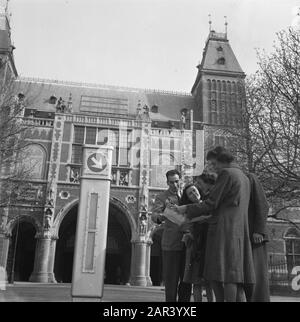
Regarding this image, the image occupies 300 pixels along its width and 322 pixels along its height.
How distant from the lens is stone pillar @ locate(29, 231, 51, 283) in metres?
22.5

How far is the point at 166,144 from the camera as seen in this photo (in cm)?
2717

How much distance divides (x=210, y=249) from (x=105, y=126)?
76.0ft

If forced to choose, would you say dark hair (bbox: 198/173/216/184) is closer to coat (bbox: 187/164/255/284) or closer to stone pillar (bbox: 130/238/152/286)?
coat (bbox: 187/164/255/284)

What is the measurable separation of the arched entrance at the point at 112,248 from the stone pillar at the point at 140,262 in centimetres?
193

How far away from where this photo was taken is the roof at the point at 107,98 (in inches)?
1231

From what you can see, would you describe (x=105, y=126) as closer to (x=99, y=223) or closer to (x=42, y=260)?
(x=42, y=260)

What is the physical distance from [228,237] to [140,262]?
2084 centimetres

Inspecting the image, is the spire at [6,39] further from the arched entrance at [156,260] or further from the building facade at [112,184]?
the arched entrance at [156,260]

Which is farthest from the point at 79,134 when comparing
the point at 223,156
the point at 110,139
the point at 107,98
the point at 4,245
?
the point at 223,156

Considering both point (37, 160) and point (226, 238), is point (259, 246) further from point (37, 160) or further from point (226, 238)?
point (37, 160)

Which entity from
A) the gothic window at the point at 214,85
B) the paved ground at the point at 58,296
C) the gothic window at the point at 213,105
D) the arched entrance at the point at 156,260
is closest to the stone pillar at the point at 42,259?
the arched entrance at the point at 156,260

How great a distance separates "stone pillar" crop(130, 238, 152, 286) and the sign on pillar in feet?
62.7
